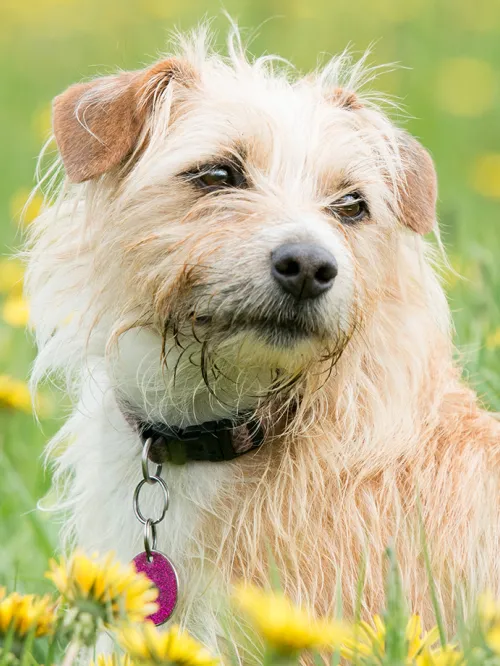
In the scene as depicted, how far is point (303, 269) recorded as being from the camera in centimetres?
263

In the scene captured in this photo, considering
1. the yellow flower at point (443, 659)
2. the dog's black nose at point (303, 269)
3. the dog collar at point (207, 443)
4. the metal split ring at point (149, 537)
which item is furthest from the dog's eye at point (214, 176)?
the yellow flower at point (443, 659)

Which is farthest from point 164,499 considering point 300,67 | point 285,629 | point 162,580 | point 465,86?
point 465,86

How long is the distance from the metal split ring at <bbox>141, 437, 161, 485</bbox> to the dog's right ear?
2.49 feet

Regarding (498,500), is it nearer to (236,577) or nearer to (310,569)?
(310,569)

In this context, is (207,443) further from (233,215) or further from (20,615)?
(20,615)

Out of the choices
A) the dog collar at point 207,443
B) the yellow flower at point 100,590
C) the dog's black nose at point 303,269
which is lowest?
the dog collar at point 207,443

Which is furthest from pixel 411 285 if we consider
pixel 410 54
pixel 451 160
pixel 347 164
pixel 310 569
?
pixel 410 54

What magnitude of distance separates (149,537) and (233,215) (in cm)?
90

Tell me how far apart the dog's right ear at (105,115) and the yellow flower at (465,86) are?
24.7 feet

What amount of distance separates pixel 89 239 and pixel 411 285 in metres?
1.01

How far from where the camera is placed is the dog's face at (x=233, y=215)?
2.68m

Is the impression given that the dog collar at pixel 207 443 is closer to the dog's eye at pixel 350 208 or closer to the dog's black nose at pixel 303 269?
the dog's black nose at pixel 303 269

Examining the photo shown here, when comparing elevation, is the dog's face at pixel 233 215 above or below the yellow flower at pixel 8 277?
above

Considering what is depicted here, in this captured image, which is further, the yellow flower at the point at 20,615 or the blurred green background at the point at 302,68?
the blurred green background at the point at 302,68
